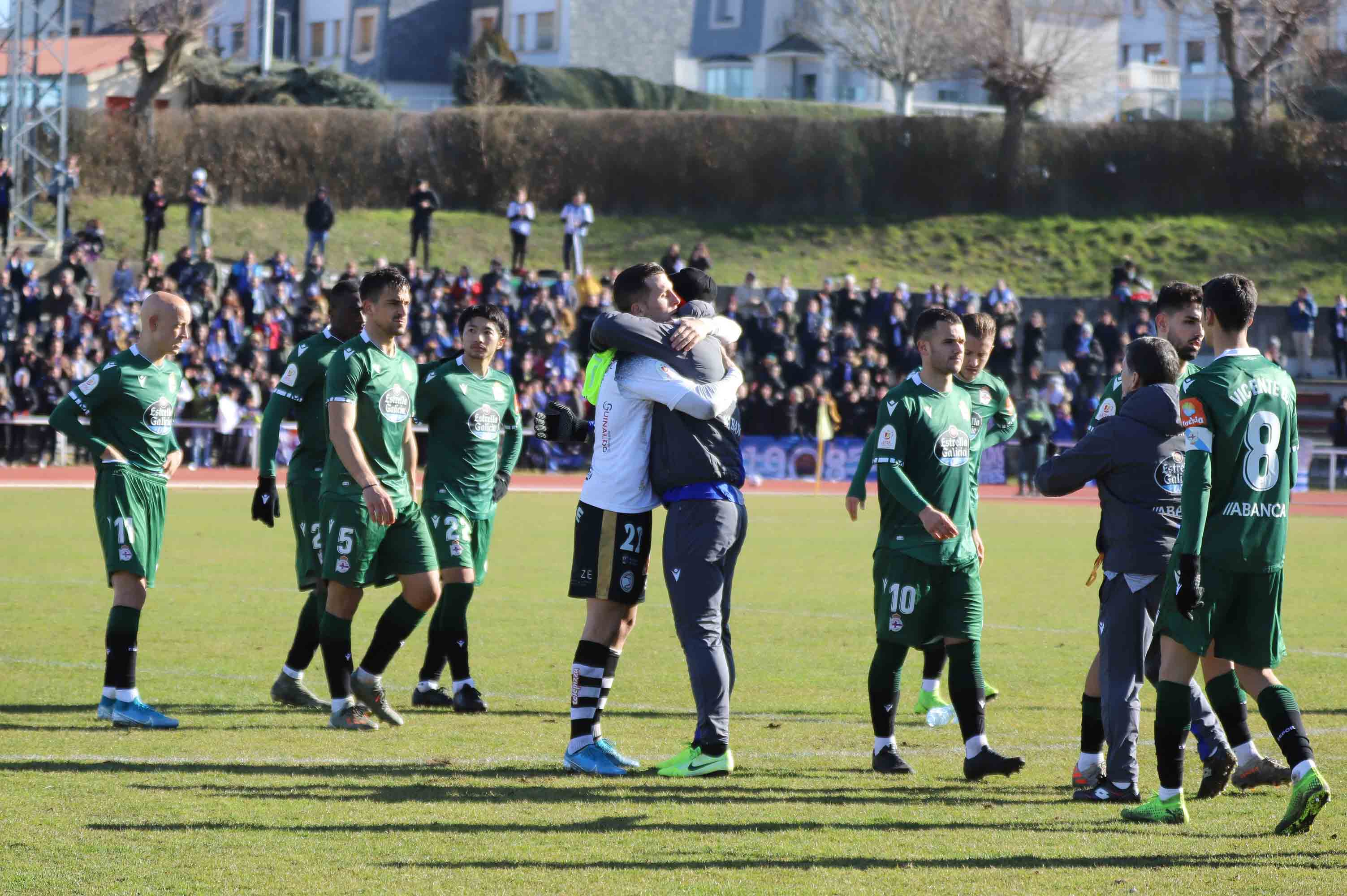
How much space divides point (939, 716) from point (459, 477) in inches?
114

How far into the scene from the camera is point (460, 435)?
920cm

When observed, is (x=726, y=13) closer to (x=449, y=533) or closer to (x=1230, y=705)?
(x=449, y=533)

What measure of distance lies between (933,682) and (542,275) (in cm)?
3139

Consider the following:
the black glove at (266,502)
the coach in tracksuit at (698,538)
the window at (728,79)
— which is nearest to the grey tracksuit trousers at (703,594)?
the coach in tracksuit at (698,538)

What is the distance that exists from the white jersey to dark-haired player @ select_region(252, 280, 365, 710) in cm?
206

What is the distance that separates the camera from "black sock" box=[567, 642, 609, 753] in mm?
7133

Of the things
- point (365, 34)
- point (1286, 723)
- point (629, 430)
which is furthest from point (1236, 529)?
point (365, 34)

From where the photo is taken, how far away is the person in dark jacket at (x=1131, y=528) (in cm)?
660

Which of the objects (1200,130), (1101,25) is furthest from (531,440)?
(1101,25)

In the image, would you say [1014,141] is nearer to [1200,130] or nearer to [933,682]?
[1200,130]

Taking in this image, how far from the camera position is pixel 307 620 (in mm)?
8969

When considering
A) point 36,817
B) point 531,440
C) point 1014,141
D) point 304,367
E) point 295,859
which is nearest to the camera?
point 295,859

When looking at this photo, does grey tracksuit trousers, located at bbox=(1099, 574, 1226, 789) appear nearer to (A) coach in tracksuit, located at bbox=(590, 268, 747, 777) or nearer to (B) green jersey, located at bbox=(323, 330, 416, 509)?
(A) coach in tracksuit, located at bbox=(590, 268, 747, 777)

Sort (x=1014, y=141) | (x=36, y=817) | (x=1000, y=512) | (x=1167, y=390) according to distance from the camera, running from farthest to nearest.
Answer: (x=1014, y=141)
(x=1000, y=512)
(x=1167, y=390)
(x=36, y=817)
